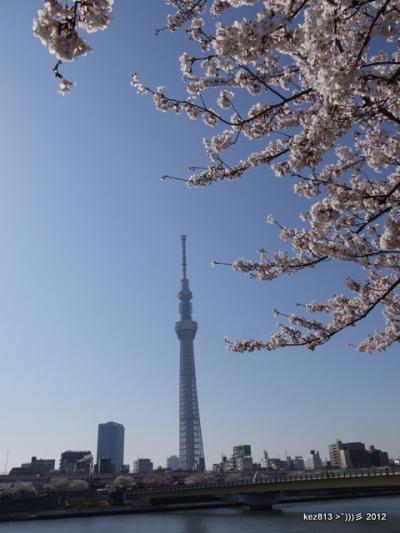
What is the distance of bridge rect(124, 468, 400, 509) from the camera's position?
36469mm

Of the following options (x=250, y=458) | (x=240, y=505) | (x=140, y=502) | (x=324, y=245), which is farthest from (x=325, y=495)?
(x=324, y=245)

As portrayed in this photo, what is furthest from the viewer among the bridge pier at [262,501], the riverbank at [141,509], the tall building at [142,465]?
the tall building at [142,465]

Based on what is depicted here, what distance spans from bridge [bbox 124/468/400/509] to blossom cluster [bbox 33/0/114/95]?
40.3 m

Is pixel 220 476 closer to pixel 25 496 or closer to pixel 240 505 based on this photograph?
pixel 240 505

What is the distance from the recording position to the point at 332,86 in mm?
3354

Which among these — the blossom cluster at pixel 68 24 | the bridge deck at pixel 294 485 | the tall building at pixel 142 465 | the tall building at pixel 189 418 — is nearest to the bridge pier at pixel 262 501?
the bridge deck at pixel 294 485

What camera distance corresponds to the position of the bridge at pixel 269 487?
1436 inches

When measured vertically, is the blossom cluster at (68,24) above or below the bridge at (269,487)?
above

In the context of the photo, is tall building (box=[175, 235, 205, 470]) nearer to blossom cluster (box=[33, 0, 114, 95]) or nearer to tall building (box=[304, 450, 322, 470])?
tall building (box=[304, 450, 322, 470])

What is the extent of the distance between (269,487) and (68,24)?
52696mm

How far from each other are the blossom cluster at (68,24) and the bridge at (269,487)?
40.3 metres

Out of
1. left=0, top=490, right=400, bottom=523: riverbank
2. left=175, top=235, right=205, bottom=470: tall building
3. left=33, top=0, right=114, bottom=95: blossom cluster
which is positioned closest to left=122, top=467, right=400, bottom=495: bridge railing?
left=0, top=490, right=400, bottom=523: riverbank

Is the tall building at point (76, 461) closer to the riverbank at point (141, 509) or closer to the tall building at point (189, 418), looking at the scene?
the tall building at point (189, 418)

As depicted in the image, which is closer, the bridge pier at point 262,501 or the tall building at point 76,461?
the bridge pier at point 262,501
